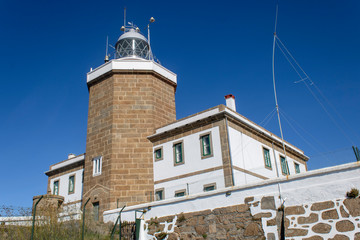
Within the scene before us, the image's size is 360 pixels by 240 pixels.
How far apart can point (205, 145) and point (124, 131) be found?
4.87 m

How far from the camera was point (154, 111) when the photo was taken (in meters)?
20.6

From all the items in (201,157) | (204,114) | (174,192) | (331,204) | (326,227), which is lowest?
(326,227)

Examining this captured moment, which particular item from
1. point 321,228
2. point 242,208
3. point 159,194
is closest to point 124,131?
point 159,194

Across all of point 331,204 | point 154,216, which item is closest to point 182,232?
point 154,216

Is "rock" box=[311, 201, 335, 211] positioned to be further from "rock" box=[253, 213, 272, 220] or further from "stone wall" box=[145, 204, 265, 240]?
"stone wall" box=[145, 204, 265, 240]

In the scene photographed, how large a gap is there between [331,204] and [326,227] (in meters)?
0.58

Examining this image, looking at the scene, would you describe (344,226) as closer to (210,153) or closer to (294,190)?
(294,190)

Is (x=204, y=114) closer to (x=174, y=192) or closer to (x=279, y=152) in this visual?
(x=174, y=192)

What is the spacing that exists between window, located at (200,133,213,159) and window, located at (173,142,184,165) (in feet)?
4.16

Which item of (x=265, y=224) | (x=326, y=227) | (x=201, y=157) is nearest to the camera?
(x=326, y=227)

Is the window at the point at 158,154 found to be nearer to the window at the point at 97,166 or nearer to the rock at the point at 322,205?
the window at the point at 97,166

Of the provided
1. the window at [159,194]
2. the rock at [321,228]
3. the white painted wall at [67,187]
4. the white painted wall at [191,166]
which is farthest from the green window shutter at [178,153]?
the rock at [321,228]

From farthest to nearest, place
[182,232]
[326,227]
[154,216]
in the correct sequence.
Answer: [154,216] < [182,232] < [326,227]

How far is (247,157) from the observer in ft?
58.4
